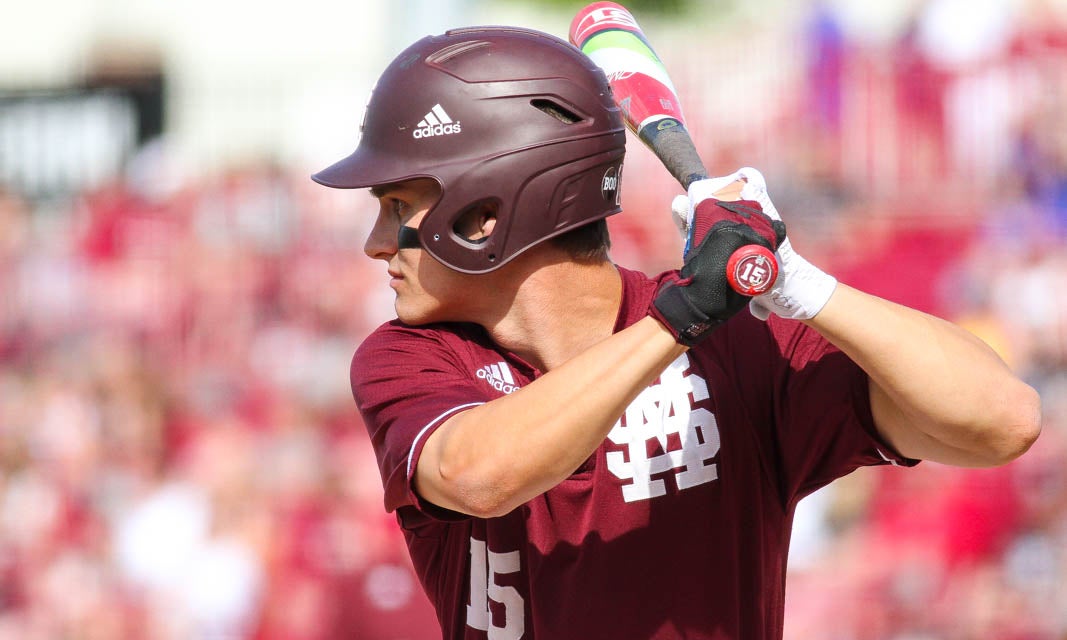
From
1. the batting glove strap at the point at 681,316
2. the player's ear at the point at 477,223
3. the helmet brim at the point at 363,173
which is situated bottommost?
the batting glove strap at the point at 681,316

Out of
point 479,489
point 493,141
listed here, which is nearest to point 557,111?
point 493,141

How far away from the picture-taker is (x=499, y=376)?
2332mm

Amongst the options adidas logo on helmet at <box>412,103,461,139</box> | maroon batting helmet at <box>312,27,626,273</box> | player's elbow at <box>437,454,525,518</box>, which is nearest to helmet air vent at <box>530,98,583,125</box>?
maroon batting helmet at <box>312,27,626,273</box>

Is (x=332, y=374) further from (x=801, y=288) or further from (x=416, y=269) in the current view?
(x=801, y=288)

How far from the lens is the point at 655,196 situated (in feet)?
26.7

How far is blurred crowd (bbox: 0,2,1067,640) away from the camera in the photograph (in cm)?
518

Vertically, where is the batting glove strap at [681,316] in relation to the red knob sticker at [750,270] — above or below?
below

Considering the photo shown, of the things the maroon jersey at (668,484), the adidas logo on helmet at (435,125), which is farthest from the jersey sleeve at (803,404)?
the adidas logo on helmet at (435,125)

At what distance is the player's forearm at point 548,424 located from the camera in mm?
1887

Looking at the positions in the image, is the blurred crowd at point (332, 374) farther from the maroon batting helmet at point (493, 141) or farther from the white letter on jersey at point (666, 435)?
the maroon batting helmet at point (493, 141)

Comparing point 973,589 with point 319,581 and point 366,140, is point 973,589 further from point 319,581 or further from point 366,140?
point 366,140

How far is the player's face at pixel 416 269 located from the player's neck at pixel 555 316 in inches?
3.6

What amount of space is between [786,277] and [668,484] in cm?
46

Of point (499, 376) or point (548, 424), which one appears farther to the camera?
point (499, 376)
